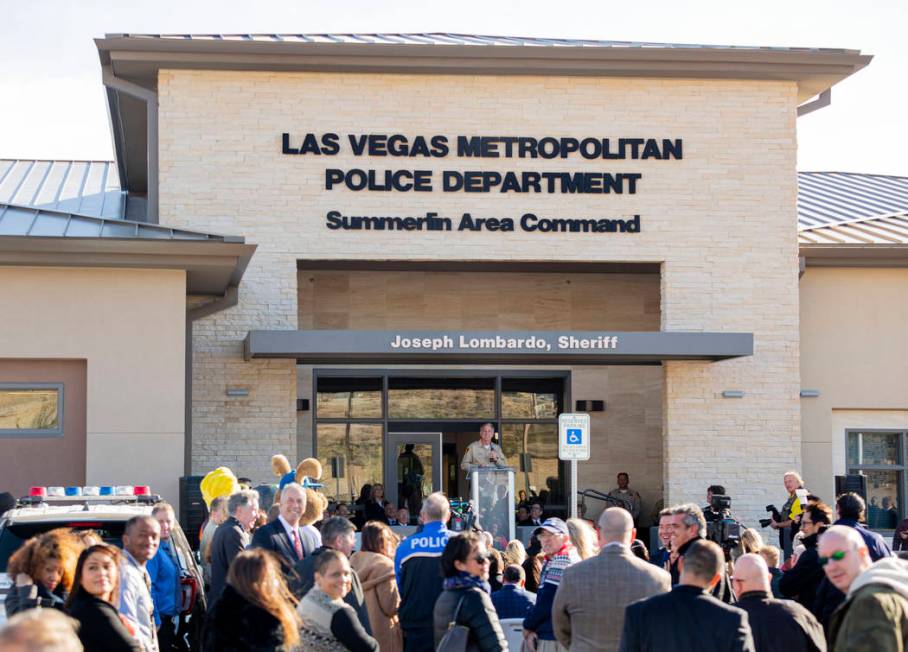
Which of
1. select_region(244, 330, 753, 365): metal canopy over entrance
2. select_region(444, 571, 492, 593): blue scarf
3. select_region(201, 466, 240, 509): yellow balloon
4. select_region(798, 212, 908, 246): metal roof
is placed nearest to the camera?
select_region(444, 571, 492, 593): blue scarf

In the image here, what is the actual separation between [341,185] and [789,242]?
24.0 ft

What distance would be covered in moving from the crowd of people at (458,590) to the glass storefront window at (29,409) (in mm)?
8229

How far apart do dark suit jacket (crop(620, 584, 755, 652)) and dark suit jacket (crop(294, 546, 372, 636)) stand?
1.71 m

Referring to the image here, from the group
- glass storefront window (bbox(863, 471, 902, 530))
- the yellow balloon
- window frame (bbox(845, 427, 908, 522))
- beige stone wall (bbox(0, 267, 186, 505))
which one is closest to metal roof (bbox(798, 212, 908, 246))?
window frame (bbox(845, 427, 908, 522))

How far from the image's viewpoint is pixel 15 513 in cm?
1047

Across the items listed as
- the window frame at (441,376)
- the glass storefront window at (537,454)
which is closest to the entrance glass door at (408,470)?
the window frame at (441,376)

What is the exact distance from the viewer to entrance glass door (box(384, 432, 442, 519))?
24625mm

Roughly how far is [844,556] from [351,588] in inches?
121

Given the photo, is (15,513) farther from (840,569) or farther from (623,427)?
(623,427)

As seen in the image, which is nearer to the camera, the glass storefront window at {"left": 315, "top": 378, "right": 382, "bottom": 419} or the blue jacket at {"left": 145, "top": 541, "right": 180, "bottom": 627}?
the blue jacket at {"left": 145, "top": 541, "right": 180, "bottom": 627}

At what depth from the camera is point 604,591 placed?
26.1 ft

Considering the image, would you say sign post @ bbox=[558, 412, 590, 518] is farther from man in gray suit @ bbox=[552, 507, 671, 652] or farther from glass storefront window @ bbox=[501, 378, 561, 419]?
glass storefront window @ bbox=[501, 378, 561, 419]

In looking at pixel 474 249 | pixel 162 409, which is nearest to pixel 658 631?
pixel 162 409

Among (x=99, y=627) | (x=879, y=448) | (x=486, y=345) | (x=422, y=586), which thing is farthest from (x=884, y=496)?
(x=99, y=627)
